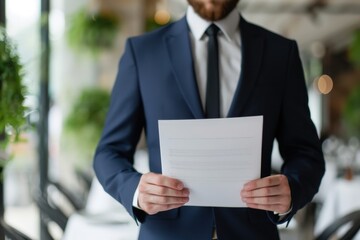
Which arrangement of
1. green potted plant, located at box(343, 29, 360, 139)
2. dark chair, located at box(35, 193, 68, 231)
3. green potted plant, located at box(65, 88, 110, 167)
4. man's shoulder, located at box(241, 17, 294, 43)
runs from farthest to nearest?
green potted plant, located at box(343, 29, 360, 139)
green potted plant, located at box(65, 88, 110, 167)
dark chair, located at box(35, 193, 68, 231)
man's shoulder, located at box(241, 17, 294, 43)

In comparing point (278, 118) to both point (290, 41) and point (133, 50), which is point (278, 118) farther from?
point (133, 50)

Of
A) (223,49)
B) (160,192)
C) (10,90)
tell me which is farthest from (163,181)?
(10,90)

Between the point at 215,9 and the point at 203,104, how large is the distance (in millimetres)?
251

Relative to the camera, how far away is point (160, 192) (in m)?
1.48

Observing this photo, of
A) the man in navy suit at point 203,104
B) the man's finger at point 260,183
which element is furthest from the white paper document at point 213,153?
the man in navy suit at point 203,104

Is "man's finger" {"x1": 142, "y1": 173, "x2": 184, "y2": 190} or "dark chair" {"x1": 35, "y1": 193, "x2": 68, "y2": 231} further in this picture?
"dark chair" {"x1": 35, "y1": 193, "x2": 68, "y2": 231}

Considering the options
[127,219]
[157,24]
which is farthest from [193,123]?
[157,24]

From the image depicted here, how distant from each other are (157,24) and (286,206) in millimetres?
8289

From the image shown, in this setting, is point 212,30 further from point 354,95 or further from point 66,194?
point 354,95

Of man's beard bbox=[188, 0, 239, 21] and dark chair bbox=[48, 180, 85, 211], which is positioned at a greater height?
man's beard bbox=[188, 0, 239, 21]

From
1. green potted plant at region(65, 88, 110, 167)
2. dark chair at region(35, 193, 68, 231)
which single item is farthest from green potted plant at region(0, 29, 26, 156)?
green potted plant at region(65, 88, 110, 167)

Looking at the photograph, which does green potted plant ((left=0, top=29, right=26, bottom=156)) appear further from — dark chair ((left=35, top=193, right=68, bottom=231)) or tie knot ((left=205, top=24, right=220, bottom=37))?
dark chair ((left=35, top=193, right=68, bottom=231))

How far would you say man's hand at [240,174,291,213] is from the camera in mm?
1479

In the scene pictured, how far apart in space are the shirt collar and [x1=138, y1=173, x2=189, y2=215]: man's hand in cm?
45
